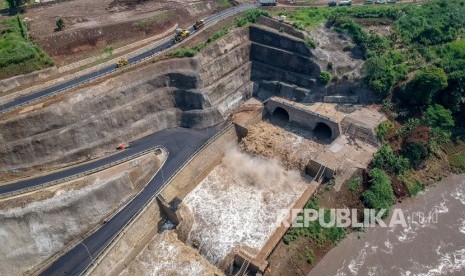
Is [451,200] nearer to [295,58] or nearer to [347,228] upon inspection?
[347,228]

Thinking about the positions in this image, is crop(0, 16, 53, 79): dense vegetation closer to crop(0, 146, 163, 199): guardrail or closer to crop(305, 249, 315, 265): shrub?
crop(0, 146, 163, 199): guardrail

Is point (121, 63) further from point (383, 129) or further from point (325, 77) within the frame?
point (383, 129)

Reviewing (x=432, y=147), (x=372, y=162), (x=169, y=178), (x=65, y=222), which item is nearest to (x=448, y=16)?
(x=432, y=147)

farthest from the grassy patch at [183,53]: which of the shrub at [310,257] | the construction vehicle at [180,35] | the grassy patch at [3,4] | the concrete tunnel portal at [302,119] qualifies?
the grassy patch at [3,4]

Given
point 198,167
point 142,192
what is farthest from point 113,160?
point 198,167

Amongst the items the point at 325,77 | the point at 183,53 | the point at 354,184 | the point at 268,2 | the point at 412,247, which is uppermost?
the point at 268,2

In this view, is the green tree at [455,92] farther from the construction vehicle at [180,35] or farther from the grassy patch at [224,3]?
the grassy patch at [224,3]
